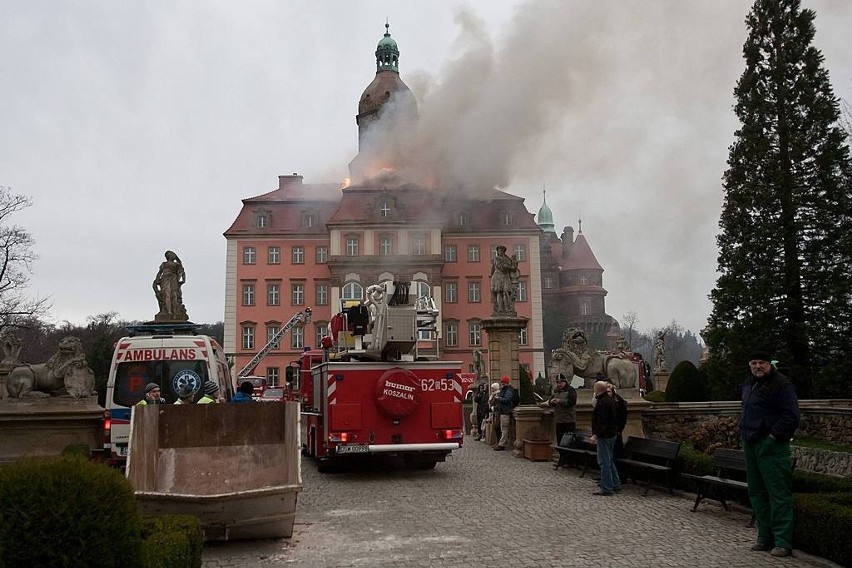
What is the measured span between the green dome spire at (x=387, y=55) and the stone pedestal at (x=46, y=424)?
5607 centimetres

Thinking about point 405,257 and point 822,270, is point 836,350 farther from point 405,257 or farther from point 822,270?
point 405,257

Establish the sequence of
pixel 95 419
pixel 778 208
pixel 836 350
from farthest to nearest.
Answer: pixel 778 208, pixel 836 350, pixel 95 419

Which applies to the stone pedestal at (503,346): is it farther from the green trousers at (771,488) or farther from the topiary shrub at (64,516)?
the topiary shrub at (64,516)

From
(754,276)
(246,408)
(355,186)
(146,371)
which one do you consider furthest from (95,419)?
(355,186)

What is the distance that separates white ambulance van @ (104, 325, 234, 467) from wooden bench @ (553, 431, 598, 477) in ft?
21.5

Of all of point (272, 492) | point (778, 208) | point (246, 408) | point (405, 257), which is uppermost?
point (405, 257)

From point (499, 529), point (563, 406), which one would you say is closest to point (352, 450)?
point (563, 406)

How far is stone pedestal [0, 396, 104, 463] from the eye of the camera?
50.2 feet

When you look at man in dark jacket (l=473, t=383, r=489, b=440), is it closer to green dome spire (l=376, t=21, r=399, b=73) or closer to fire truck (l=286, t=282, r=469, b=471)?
fire truck (l=286, t=282, r=469, b=471)

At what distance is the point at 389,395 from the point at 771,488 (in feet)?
23.9

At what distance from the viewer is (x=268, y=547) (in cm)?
793

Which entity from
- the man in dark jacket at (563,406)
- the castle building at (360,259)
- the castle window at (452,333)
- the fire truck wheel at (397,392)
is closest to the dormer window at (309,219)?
the castle building at (360,259)

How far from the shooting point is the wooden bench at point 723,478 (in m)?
9.34

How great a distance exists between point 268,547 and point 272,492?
1.95 feet
